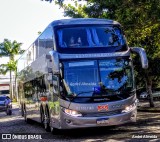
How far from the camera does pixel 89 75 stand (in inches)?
462

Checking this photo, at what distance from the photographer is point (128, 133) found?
12.3 m

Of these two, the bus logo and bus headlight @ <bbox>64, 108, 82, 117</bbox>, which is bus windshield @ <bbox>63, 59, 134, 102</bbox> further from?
bus headlight @ <bbox>64, 108, 82, 117</bbox>

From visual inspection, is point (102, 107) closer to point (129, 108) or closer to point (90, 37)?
point (129, 108)

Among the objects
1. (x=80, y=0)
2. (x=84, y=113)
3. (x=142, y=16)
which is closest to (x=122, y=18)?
(x=142, y=16)

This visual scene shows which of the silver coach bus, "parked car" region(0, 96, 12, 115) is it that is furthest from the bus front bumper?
"parked car" region(0, 96, 12, 115)

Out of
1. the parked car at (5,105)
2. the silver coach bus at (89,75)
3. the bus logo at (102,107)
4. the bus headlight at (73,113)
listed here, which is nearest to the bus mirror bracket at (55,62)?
the silver coach bus at (89,75)

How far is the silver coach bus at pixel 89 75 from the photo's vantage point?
11.4m

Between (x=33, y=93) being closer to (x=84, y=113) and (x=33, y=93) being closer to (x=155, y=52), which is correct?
(x=84, y=113)

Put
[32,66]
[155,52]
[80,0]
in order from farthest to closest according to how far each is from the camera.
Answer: [155,52]
[80,0]
[32,66]

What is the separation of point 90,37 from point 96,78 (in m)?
1.51

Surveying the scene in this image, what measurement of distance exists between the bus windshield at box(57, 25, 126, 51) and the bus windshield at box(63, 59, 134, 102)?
2.19 feet

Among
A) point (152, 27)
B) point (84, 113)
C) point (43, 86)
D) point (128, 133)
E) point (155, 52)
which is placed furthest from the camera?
point (155, 52)

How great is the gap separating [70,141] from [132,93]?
2504 millimetres

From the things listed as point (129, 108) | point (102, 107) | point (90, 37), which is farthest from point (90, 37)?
point (129, 108)
